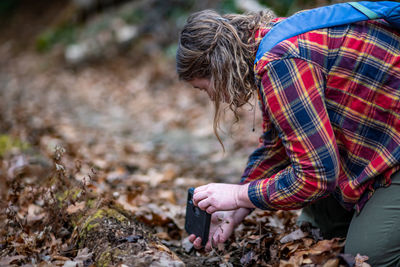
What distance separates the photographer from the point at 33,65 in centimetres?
1125

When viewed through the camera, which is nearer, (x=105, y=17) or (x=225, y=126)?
(x=225, y=126)

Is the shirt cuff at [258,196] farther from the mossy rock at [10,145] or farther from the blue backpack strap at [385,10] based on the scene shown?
the mossy rock at [10,145]

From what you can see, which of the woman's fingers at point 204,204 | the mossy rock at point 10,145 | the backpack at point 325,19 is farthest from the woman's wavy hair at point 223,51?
the mossy rock at point 10,145

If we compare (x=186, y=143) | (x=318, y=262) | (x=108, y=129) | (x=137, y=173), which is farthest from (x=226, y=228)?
(x=108, y=129)

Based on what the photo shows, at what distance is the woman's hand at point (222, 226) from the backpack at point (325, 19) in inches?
38.4

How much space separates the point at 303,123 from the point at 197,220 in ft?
2.89

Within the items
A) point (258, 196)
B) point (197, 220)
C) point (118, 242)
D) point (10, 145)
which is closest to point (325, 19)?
point (258, 196)

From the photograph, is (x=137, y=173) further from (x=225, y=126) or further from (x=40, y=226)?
(x=225, y=126)

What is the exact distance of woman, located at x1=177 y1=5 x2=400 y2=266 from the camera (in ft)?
5.56

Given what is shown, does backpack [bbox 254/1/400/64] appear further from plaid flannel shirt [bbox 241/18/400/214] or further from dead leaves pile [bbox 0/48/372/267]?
dead leaves pile [bbox 0/48/372/267]

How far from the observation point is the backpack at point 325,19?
1.73 meters

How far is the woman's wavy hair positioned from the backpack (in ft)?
0.37

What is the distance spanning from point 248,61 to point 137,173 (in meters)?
2.31

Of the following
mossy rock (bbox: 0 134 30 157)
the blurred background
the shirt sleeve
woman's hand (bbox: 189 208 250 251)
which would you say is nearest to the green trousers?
the shirt sleeve
